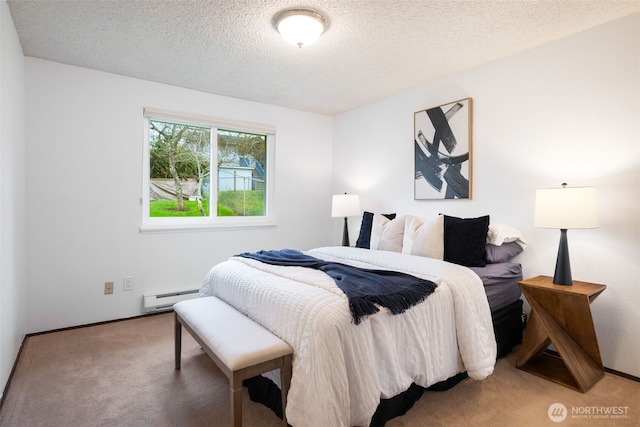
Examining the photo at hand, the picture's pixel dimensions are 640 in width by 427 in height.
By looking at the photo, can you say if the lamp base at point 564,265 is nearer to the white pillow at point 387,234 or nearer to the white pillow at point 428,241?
the white pillow at point 428,241

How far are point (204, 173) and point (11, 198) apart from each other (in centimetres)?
175

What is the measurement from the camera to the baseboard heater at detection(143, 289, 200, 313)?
3.29 meters

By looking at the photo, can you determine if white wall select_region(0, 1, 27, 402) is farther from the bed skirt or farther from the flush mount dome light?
the flush mount dome light

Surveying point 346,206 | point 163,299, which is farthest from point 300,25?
point 163,299

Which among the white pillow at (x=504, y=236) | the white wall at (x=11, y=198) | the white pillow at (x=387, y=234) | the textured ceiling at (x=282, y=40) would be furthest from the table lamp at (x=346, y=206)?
the white wall at (x=11, y=198)

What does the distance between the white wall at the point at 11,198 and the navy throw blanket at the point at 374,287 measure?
169cm

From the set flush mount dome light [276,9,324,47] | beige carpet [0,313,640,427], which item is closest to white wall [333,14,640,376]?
beige carpet [0,313,640,427]

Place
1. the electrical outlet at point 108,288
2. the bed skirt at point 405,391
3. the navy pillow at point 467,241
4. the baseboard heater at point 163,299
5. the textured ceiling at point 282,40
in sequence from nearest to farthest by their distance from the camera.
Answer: the bed skirt at point 405,391 < the textured ceiling at point 282,40 < the navy pillow at point 467,241 < the electrical outlet at point 108,288 < the baseboard heater at point 163,299

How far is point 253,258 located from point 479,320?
5.21 ft

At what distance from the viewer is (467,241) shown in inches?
102

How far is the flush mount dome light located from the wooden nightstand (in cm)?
212

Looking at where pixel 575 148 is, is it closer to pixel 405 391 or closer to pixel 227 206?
pixel 405 391

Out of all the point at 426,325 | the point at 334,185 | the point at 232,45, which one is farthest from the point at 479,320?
the point at 334,185

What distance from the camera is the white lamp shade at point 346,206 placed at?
3.91m
